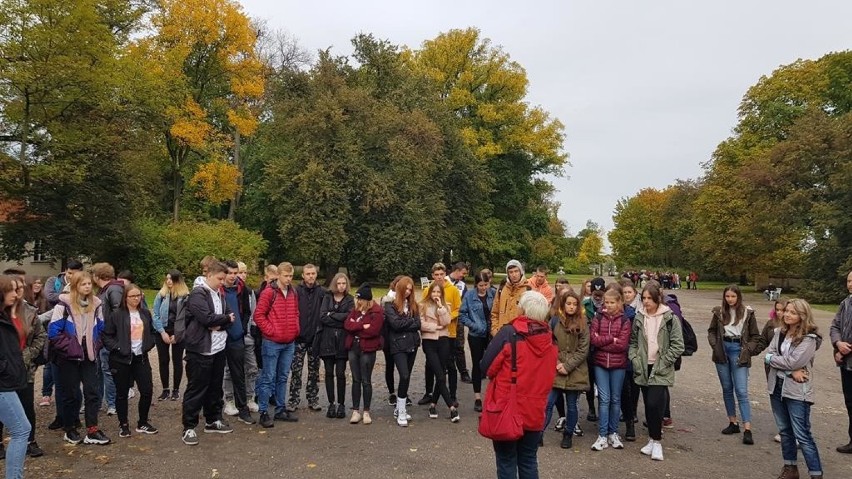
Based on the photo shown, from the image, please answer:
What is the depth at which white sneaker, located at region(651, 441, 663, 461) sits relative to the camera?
20.2 ft

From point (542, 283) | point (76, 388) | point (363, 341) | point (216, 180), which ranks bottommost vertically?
point (76, 388)

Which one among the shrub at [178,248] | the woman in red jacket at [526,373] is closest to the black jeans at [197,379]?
the woman in red jacket at [526,373]

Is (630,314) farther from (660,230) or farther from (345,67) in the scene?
(660,230)

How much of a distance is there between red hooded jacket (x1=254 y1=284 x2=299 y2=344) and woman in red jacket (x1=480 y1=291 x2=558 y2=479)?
368 cm

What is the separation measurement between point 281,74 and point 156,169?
9539 millimetres

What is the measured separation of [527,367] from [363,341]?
3.56 meters

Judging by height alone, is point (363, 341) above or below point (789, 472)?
above

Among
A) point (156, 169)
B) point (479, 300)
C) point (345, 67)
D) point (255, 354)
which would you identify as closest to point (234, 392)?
point (255, 354)

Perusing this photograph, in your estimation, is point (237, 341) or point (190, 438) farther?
point (237, 341)

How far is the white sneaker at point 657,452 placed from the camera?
616 centimetres

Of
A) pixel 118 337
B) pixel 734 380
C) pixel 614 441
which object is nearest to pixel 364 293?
pixel 118 337

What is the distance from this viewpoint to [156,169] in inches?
1342

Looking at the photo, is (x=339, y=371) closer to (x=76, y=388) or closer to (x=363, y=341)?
(x=363, y=341)

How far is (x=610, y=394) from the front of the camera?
21.8 ft
